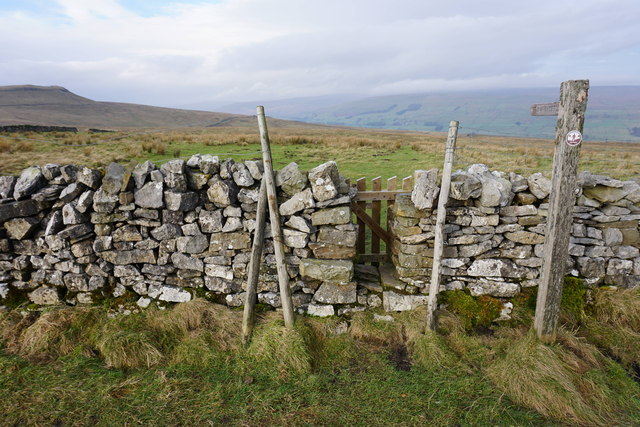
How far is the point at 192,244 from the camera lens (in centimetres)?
536

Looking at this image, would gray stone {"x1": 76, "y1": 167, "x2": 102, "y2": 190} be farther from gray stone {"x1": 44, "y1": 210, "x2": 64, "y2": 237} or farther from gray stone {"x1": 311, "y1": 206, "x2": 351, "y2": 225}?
gray stone {"x1": 311, "y1": 206, "x2": 351, "y2": 225}

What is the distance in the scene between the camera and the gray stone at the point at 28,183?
17.1 ft

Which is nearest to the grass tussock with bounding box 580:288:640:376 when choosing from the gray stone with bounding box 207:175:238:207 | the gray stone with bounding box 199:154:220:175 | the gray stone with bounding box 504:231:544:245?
the gray stone with bounding box 504:231:544:245

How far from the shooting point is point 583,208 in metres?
5.26

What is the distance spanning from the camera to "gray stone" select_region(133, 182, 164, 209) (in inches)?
202

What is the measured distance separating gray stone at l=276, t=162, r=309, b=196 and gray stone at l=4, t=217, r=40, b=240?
149 inches

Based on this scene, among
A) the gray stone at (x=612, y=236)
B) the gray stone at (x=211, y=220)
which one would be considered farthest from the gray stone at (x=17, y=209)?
the gray stone at (x=612, y=236)

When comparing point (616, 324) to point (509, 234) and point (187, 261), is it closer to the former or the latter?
point (509, 234)

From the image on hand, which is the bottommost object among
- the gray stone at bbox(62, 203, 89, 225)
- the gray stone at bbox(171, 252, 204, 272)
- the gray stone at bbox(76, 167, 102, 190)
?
the gray stone at bbox(171, 252, 204, 272)

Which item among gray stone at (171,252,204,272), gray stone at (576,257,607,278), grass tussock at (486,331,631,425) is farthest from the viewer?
gray stone at (171,252,204,272)

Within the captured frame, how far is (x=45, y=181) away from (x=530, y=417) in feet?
23.6

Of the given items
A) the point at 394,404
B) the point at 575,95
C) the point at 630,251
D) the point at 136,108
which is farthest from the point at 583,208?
the point at 136,108

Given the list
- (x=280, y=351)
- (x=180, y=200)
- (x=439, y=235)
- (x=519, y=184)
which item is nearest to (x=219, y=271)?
(x=180, y=200)

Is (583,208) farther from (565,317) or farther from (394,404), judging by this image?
(394,404)
